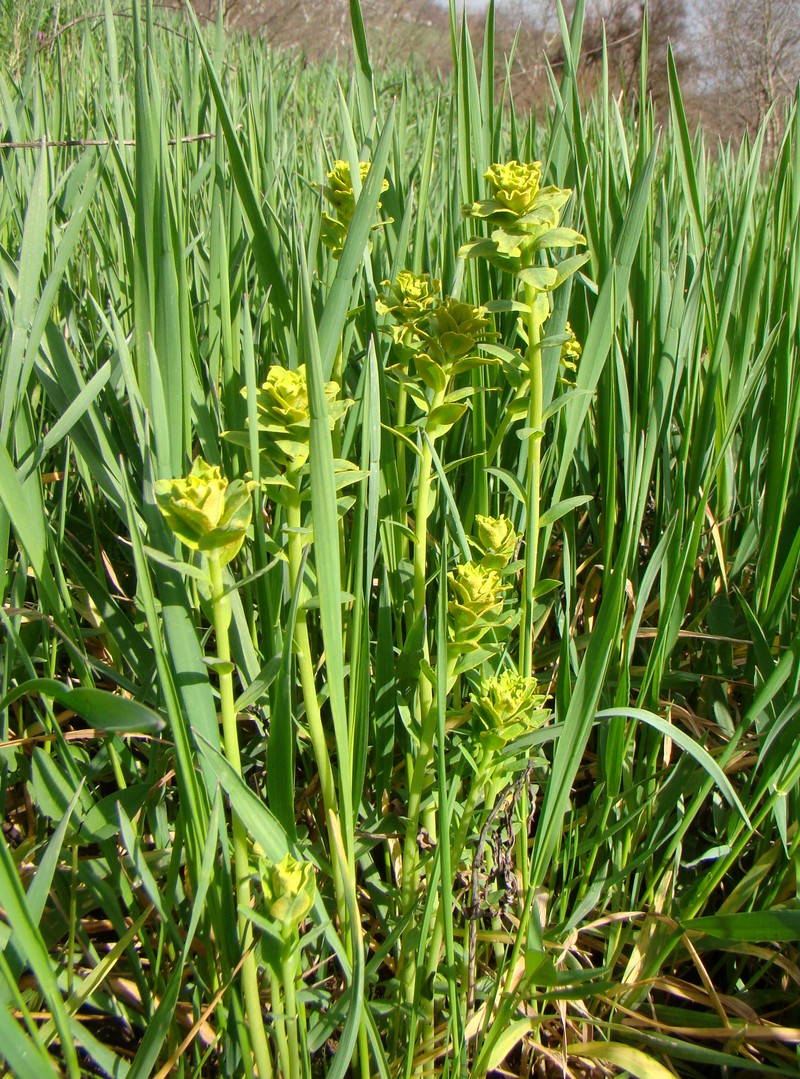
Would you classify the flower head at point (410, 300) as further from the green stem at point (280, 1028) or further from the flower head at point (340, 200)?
the green stem at point (280, 1028)

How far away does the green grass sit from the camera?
1.48ft

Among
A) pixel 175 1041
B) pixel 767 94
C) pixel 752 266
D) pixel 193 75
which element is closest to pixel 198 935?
pixel 175 1041

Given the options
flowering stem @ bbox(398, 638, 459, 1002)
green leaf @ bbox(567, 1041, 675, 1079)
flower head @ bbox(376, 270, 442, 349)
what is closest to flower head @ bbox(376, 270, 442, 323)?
flower head @ bbox(376, 270, 442, 349)

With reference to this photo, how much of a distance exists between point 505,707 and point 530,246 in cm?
31

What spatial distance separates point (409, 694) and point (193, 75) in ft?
2.68

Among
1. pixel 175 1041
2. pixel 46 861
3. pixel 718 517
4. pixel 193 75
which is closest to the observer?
pixel 46 861

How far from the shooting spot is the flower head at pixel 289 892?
416mm

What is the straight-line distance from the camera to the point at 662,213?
85 centimetres

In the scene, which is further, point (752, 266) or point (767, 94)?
point (767, 94)

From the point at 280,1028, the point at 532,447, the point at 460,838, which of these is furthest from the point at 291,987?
the point at 532,447

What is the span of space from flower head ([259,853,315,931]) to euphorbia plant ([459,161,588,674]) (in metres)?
0.23

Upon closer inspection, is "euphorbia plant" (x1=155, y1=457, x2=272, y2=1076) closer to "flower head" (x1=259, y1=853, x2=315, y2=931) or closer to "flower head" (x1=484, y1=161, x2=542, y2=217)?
"flower head" (x1=259, y1=853, x2=315, y2=931)

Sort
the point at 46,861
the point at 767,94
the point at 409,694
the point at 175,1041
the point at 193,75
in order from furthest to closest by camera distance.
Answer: the point at 767,94 < the point at 193,75 < the point at 409,694 < the point at 175,1041 < the point at 46,861

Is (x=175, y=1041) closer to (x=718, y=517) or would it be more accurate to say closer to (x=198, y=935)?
(x=198, y=935)
